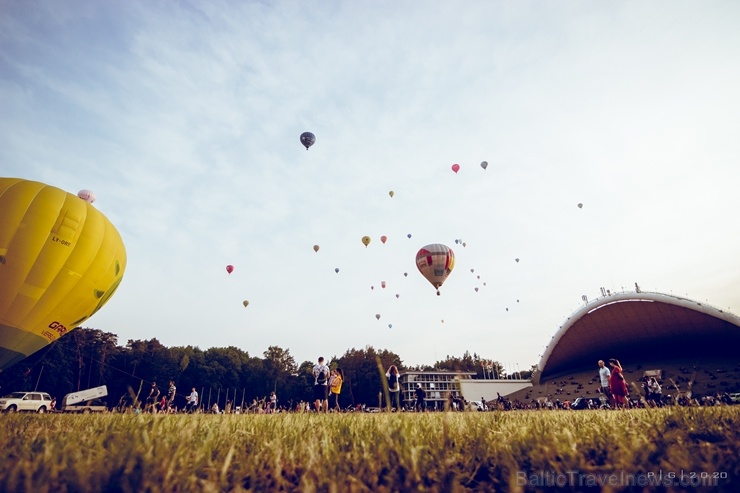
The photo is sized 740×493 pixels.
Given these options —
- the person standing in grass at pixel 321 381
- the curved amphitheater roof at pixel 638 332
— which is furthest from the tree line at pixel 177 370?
the person standing in grass at pixel 321 381

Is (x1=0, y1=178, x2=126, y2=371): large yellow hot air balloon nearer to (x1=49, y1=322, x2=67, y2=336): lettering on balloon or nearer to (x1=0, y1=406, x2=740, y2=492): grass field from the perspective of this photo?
(x1=49, y1=322, x2=67, y2=336): lettering on balloon

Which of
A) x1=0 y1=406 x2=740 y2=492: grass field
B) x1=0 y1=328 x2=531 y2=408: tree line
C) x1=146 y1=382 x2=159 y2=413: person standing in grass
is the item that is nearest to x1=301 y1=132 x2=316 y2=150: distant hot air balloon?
x1=146 y1=382 x2=159 y2=413: person standing in grass

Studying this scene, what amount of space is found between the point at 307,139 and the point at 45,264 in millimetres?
16739

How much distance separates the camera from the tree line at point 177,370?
197ft

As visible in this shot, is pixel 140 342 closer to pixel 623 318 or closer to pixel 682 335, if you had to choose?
pixel 623 318

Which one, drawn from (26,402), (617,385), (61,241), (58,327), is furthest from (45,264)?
(26,402)

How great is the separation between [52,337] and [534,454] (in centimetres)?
2064

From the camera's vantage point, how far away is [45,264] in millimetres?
15000

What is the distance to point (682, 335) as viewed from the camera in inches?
2271

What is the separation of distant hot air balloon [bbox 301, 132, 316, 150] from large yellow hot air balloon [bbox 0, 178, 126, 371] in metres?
13.6

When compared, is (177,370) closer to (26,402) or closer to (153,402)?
(26,402)

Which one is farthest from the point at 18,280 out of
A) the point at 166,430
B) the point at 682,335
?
the point at 682,335

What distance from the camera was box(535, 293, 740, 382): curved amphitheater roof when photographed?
175ft

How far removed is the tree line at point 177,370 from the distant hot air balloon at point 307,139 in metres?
36.4
